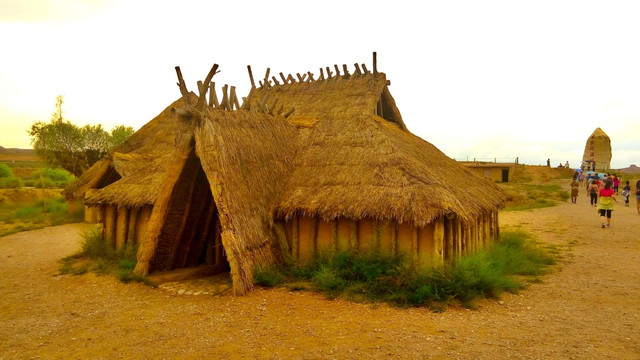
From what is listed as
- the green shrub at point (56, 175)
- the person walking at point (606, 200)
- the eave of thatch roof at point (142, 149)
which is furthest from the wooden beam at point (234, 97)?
the green shrub at point (56, 175)

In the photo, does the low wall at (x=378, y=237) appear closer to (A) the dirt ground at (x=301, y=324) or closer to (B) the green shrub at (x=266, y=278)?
(B) the green shrub at (x=266, y=278)

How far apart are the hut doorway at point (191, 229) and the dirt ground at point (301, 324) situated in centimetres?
120

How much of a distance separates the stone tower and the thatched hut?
4311 centimetres

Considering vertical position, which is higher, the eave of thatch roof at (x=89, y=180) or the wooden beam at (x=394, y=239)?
the eave of thatch roof at (x=89, y=180)

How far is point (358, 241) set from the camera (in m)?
8.18

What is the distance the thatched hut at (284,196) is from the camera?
25.3 ft

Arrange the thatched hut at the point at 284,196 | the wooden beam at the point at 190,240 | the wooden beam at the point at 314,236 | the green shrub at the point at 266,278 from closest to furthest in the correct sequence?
the green shrub at the point at 266,278, the thatched hut at the point at 284,196, the wooden beam at the point at 314,236, the wooden beam at the point at 190,240

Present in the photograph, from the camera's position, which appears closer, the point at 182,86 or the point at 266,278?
the point at 266,278

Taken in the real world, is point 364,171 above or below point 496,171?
below

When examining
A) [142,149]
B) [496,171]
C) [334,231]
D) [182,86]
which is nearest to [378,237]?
[334,231]

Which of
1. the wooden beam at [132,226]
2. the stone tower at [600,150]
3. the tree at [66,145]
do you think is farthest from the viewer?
the stone tower at [600,150]

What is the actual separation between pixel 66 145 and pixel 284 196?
2938 cm

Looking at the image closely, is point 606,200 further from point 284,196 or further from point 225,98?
point 225,98

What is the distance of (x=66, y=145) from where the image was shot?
32.3m
